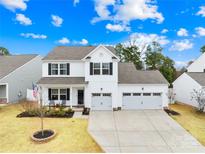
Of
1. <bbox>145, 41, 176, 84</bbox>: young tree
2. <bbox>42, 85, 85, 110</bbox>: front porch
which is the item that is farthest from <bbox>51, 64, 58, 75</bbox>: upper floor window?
<bbox>145, 41, 176, 84</bbox>: young tree

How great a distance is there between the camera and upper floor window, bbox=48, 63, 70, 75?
72.2 feet

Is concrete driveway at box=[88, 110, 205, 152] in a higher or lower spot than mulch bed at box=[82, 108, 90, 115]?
lower

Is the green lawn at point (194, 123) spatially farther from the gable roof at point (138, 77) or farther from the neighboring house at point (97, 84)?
the gable roof at point (138, 77)

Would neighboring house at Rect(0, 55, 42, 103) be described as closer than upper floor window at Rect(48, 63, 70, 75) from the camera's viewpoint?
No

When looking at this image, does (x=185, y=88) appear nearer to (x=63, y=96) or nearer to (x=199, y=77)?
(x=199, y=77)

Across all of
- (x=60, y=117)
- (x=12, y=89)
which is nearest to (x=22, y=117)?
(x=60, y=117)

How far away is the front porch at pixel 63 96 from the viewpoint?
21.3m

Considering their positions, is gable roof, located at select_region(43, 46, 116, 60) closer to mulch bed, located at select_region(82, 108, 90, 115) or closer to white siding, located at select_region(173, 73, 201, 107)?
mulch bed, located at select_region(82, 108, 90, 115)

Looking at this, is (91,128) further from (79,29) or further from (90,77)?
(79,29)

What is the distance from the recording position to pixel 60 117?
17.5 meters

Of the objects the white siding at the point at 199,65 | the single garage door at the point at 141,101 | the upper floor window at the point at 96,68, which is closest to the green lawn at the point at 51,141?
the upper floor window at the point at 96,68

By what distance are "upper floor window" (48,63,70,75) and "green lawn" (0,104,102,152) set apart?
6.38 meters

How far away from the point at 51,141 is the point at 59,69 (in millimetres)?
10966

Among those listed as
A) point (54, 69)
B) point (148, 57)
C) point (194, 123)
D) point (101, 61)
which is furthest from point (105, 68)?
point (148, 57)
